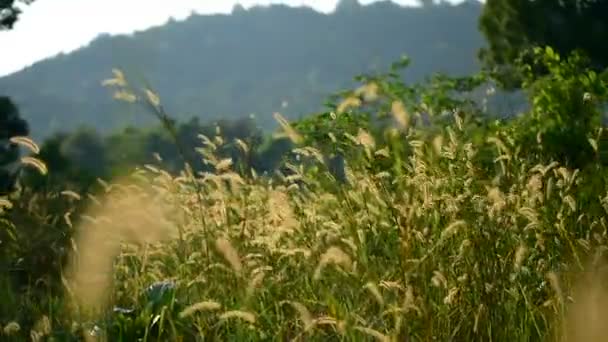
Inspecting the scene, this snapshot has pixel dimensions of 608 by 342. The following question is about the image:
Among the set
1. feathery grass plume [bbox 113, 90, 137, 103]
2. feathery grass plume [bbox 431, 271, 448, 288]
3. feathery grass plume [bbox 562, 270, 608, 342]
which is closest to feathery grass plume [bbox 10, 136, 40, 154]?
feathery grass plume [bbox 113, 90, 137, 103]

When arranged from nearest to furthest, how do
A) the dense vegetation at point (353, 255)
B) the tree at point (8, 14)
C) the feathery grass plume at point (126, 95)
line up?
the dense vegetation at point (353, 255) → the feathery grass plume at point (126, 95) → the tree at point (8, 14)

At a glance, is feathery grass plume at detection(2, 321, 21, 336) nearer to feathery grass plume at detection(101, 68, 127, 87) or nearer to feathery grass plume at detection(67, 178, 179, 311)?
feathery grass plume at detection(67, 178, 179, 311)

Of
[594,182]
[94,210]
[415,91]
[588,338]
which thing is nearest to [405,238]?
[588,338]

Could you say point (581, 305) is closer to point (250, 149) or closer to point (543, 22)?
point (250, 149)

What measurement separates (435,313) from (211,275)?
1236mm

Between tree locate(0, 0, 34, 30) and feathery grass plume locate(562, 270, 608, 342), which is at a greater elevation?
feathery grass plume locate(562, 270, 608, 342)

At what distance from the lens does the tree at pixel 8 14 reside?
19.2 metres

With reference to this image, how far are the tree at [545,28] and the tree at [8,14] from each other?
43.9ft

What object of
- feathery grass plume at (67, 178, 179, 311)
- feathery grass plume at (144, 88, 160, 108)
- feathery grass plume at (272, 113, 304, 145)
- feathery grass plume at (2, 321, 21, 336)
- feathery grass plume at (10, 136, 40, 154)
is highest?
feathery grass plume at (144, 88, 160, 108)

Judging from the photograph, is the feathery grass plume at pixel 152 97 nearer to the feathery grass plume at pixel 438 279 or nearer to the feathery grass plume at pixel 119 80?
the feathery grass plume at pixel 119 80

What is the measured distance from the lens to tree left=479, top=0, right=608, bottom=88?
28141 millimetres

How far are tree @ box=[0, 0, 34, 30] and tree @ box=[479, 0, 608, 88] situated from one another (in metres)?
13.4

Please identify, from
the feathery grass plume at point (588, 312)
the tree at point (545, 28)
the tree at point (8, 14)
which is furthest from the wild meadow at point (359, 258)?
the tree at point (545, 28)

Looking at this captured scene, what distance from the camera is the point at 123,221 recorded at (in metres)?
5.46
